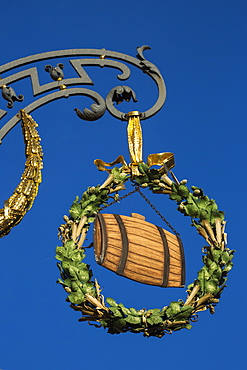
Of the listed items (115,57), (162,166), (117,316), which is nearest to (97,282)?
(117,316)

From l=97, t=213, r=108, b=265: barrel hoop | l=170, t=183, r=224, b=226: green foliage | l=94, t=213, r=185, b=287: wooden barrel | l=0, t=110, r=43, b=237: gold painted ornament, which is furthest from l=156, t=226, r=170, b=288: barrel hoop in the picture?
l=0, t=110, r=43, b=237: gold painted ornament

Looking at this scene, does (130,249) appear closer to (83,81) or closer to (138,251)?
(138,251)

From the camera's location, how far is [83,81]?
605 inches

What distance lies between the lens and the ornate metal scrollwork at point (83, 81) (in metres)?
15.2

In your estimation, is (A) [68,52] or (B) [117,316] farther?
(A) [68,52]

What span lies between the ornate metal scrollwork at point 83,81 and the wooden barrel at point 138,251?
1270 mm

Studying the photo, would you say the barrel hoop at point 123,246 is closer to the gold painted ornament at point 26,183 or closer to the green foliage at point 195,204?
the green foliage at point 195,204

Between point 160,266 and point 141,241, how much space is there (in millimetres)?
359

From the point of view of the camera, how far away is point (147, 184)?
15.0 meters

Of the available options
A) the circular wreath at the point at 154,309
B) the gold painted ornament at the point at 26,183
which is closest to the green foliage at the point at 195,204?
the circular wreath at the point at 154,309

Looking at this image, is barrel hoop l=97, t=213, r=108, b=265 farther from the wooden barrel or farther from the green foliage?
the green foliage

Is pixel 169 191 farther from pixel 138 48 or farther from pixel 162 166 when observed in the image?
pixel 138 48

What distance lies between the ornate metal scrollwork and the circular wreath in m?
0.73

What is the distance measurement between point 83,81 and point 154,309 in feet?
9.14
